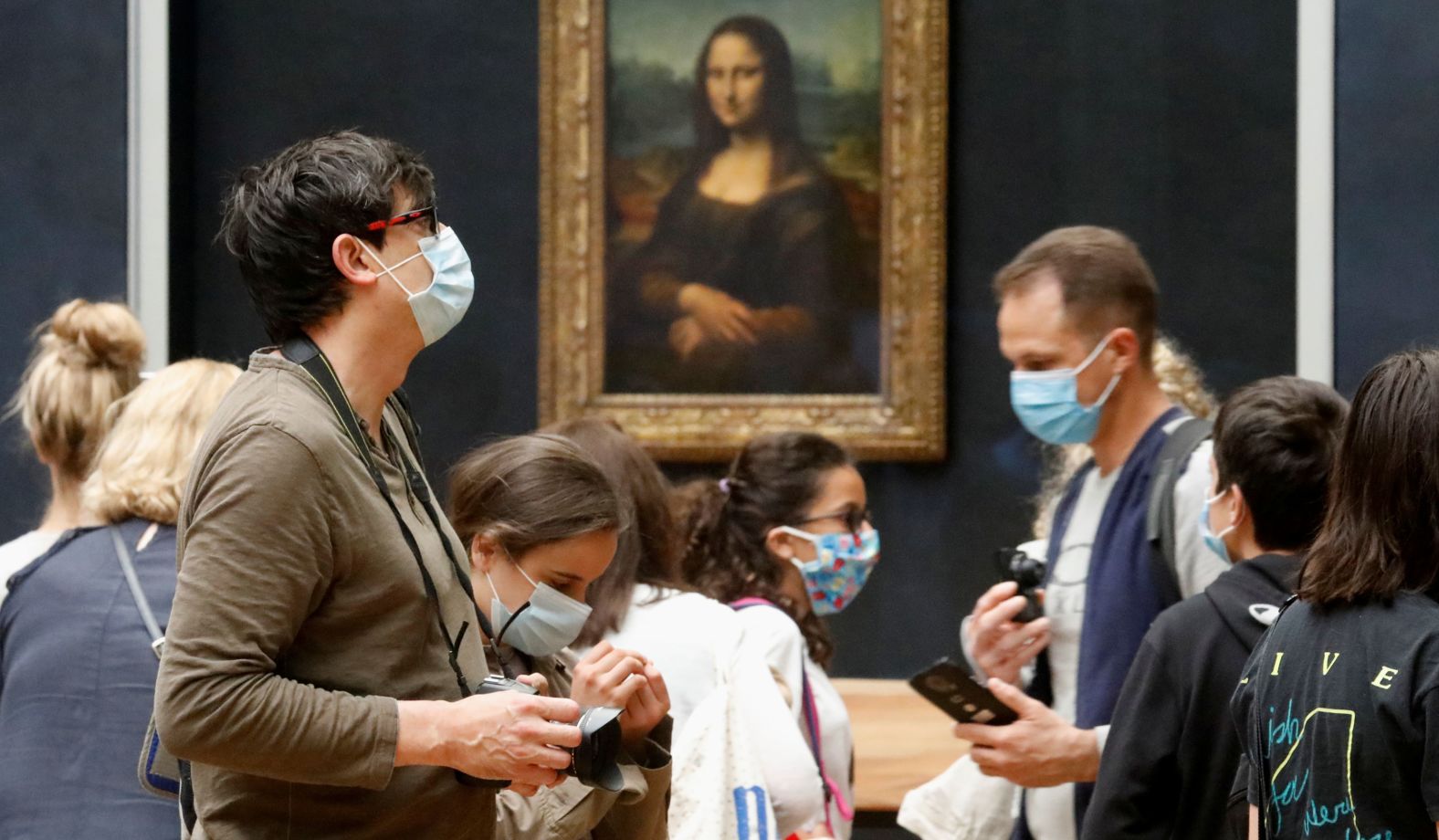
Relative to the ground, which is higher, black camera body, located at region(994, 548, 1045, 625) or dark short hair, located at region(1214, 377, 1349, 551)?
dark short hair, located at region(1214, 377, 1349, 551)

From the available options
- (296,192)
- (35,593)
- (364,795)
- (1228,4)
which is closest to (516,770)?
(364,795)

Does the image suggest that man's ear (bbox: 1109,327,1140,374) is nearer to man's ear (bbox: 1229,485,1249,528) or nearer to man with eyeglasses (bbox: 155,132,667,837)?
man's ear (bbox: 1229,485,1249,528)

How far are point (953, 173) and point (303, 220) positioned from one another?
14.6 feet

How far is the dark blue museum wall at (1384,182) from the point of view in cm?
552

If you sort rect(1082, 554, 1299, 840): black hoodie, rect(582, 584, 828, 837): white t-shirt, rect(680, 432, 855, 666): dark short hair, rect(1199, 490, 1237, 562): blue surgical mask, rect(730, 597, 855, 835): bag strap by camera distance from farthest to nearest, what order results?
rect(680, 432, 855, 666): dark short hair < rect(730, 597, 855, 835): bag strap < rect(582, 584, 828, 837): white t-shirt < rect(1199, 490, 1237, 562): blue surgical mask < rect(1082, 554, 1299, 840): black hoodie

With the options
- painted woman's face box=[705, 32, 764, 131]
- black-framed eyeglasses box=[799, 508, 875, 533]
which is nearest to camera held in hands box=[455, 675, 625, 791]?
black-framed eyeglasses box=[799, 508, 875, 533]

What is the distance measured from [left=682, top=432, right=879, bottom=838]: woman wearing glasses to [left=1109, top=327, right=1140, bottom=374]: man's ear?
3.10 ft

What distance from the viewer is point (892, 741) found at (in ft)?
18.9

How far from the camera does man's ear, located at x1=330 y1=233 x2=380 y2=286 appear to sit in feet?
7.29

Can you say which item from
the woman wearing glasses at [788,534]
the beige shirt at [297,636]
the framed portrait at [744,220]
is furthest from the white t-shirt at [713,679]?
the framed portrait at [744,220]

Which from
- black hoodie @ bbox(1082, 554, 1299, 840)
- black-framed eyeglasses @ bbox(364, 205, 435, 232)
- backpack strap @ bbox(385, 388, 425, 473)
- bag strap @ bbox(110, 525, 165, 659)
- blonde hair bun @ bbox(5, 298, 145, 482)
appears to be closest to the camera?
black-framed eyeglasses @ bbox(364, 205, 435, 232)

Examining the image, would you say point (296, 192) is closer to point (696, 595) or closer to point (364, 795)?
point (364, 795)

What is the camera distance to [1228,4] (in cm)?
616

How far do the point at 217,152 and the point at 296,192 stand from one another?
16.2ft
